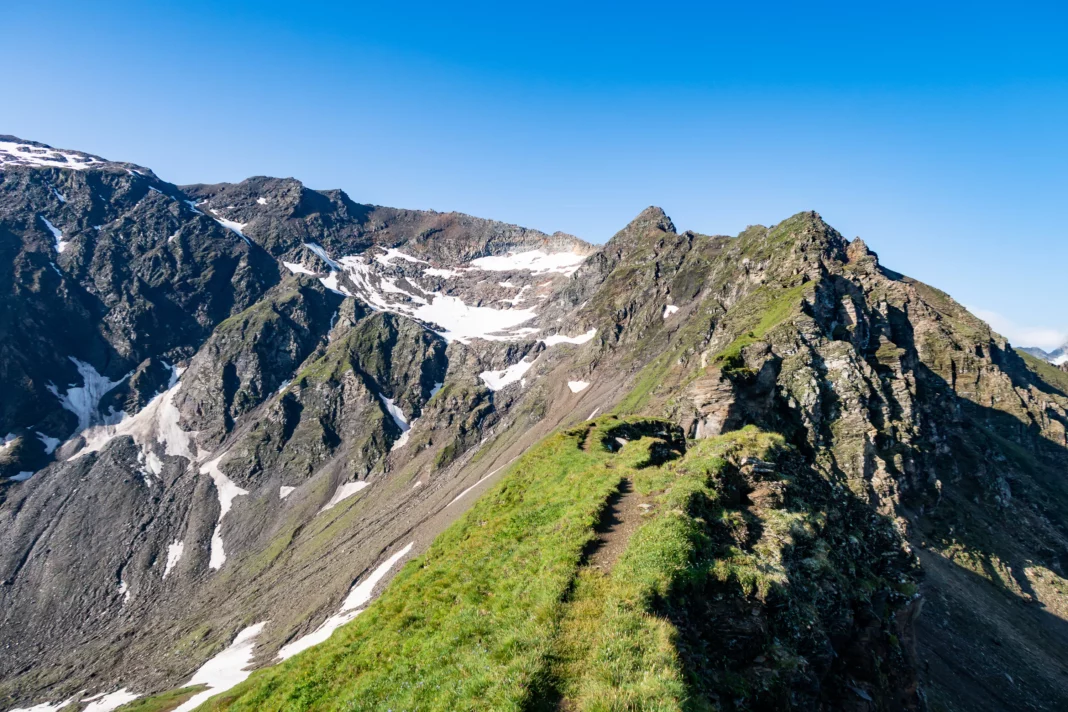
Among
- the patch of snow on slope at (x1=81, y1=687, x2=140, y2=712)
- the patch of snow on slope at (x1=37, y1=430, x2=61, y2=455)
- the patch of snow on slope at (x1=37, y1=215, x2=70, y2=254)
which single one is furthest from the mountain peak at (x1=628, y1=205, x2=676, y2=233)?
the patch of snow on slope at (x1=37, y1=215, x2=70, y2=254)

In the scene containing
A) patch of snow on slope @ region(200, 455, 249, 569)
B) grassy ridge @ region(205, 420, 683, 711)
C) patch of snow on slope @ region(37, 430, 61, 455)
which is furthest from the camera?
patch of snow on slope @ region(37, 430, 61, 455)

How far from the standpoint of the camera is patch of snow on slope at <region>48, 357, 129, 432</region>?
493 ft

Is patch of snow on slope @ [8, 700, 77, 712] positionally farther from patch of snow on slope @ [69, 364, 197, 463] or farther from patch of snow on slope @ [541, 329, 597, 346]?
patch of snow on slope @ [541, 329, 597, 346]

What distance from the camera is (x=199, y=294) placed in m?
200

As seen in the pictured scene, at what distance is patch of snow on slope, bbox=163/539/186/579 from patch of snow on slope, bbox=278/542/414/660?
62.1 m

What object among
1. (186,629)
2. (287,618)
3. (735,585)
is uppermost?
(735,585)

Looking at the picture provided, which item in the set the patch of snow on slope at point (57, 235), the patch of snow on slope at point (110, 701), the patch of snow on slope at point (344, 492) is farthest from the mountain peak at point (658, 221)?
the patch of snow on slope at point (57, 235)

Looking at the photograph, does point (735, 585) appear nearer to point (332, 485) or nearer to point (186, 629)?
point (186, 629)

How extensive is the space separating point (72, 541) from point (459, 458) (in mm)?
93017

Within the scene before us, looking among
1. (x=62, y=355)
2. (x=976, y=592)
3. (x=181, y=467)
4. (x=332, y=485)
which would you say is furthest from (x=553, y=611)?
(x=62, y=355)

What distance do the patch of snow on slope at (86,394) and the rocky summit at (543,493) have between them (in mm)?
1655

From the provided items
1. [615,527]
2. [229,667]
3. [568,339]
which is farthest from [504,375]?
[615,527]

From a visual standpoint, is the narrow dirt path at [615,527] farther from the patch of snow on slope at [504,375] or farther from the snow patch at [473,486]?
the patch of snow on slope at [504,375]

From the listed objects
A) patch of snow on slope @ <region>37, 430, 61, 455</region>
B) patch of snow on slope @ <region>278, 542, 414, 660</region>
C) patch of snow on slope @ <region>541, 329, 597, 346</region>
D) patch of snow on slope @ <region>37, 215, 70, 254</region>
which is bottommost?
patch of snow on slope @ <region>37, 430, 61, 455</region>
